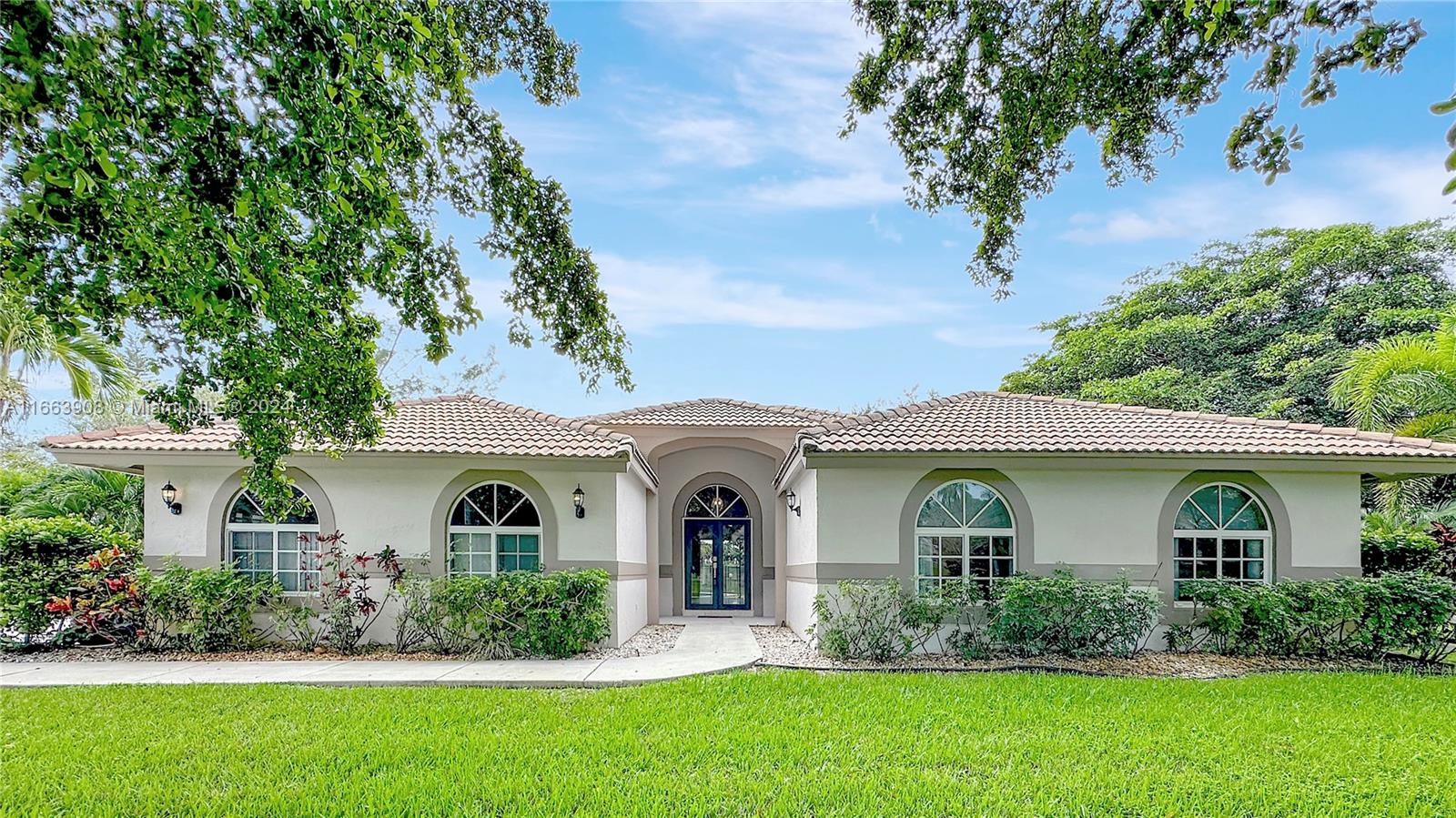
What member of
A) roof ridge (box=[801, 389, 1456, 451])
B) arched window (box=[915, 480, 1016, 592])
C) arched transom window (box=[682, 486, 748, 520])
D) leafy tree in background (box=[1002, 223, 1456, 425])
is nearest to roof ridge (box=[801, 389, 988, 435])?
roof ridge (box=[801, 389, 1456, 451])

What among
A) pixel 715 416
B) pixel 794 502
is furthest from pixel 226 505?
pixel 794 502

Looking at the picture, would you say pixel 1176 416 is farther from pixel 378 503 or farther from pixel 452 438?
pixel 378 503

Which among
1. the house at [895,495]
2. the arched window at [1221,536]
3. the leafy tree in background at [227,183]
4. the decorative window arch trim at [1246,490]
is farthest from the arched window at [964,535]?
the leafy tree in background at [227,183]

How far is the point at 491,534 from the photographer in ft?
38.0

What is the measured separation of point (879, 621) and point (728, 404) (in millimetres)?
9351

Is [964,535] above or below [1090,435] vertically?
below

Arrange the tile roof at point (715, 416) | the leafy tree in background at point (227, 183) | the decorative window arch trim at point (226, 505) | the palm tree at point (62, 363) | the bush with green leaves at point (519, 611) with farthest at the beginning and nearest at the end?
the tile roof at point (715, 416)
the palm tree at point (62, 363)
the decorative window arch trim at point (226, 505)
the bush with green leaves at point (519, 611)
the leafy tree in background at point (227, 183)

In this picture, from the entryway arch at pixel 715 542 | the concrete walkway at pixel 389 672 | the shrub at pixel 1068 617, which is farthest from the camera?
the entryway arch at pixel 715 542

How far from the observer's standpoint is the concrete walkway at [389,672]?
8.59 metres

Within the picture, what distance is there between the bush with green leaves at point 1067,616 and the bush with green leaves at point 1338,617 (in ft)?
3.82

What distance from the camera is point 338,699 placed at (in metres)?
7.48

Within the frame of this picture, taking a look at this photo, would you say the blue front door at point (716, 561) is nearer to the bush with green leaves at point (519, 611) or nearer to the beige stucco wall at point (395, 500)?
the beige stucco wall at point (395, 500)

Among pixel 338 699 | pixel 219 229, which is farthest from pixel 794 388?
pixel 219 229

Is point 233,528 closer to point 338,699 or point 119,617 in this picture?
point 119,617
